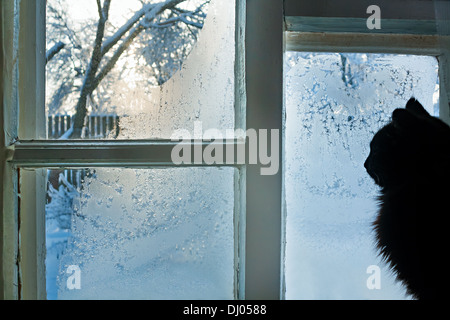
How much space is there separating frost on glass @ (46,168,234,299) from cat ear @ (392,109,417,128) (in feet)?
1.15

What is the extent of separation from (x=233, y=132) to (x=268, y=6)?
0.28 meters

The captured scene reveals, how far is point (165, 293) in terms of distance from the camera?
80 centimetres

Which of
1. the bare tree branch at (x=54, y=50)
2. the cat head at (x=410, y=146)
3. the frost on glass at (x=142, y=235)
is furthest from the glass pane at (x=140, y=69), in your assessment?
the cat head at (x=410, y=146)

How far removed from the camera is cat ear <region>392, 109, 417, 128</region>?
64cm

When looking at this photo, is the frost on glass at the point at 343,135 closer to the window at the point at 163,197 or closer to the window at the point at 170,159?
the window at the point at 170,159

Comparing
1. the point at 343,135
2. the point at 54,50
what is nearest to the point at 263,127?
the point at 343,135

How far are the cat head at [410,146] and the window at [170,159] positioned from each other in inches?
7.5

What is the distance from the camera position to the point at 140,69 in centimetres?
80

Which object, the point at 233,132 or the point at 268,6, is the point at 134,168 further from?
the point at 268,6

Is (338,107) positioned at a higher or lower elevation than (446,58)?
lower

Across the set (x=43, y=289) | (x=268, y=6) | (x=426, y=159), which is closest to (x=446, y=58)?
(x=426, y=159)

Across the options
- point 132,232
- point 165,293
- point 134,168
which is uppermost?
point 134,168

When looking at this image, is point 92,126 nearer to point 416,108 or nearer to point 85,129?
point 85,129

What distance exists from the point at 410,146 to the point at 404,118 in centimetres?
5
